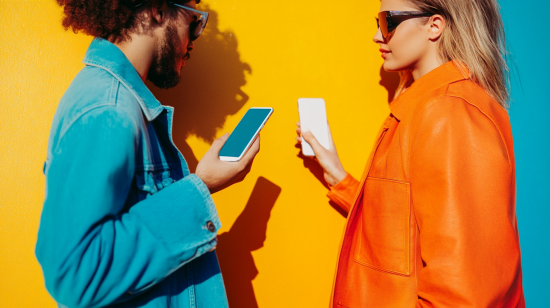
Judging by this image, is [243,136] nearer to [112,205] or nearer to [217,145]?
[217,145]

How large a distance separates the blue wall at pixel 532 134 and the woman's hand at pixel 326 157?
4.24 ft

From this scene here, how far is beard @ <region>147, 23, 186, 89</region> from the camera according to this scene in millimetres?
1160

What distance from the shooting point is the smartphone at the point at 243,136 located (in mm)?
1154

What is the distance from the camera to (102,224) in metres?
0.79

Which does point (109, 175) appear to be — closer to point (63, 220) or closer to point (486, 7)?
point (63, 220)

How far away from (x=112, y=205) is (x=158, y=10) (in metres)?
0.73

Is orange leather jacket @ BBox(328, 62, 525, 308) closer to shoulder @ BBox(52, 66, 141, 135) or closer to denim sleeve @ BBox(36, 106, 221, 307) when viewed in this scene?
denim sleeve @ BBox(36, 106, 221, 307)

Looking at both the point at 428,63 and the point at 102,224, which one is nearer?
the point at 102,224

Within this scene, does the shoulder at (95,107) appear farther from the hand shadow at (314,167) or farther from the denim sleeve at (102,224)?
the hand shadow at (314,167)

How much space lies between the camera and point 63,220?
29.8 inches

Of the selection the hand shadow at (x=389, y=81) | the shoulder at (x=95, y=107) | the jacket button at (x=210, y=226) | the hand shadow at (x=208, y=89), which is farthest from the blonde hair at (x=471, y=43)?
the shoulder at (x=95, y=107)

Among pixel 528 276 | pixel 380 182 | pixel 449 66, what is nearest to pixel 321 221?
pixel 380 182

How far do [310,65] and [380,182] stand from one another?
0.78m

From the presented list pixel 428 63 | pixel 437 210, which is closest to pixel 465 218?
pixel 437 210
